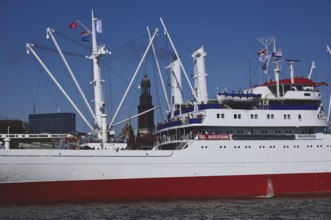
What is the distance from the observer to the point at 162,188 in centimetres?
3262

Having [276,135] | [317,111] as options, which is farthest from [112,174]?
[317,111]

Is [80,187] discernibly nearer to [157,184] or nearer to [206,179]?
[157,184]

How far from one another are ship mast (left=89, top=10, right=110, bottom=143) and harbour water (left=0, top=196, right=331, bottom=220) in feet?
18.3

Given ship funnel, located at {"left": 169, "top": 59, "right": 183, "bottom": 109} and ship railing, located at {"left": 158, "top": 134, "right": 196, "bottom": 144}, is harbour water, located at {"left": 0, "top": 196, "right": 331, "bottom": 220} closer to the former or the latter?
ship railing, located at {"left": 158, "top": 134, "right": 196, "bottom": 144}

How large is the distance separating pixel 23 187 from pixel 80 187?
335 centimetres

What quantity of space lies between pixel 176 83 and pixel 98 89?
25.6 ft

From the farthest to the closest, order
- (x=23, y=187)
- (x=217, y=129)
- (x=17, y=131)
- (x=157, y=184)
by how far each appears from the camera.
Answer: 1. (x=17, y=131)
2. (x=217, y=129)
3. (x=157, y=184)
4. (x=23, y=187)

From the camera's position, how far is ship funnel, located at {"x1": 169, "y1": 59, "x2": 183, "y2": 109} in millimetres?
39188

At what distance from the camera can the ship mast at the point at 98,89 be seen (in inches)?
1319

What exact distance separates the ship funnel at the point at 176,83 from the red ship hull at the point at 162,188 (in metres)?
8.00

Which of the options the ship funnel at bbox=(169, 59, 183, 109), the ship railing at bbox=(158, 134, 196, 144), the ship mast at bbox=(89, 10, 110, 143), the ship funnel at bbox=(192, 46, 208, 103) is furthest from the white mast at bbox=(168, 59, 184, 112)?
the ship mast at bbox=(89, 10, 110, 143)

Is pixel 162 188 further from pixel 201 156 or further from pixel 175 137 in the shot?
pixel 175 137

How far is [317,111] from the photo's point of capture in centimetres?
Result: 3806

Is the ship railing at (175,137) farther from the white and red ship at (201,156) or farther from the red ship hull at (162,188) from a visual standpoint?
the red ship hull at (162,188)
